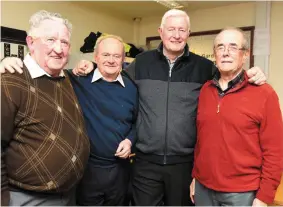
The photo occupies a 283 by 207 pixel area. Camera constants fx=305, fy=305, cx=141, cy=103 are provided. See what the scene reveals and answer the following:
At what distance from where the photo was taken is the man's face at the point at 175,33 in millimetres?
1841

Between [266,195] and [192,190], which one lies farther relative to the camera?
[192,190]

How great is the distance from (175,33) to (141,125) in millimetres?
592

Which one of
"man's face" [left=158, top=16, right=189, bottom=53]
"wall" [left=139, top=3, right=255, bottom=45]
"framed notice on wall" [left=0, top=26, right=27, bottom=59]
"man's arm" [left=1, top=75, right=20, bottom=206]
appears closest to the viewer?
"man's arm" [left=1, top=75, right=20, bottom=206]

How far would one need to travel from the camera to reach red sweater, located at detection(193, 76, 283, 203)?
4.80ft

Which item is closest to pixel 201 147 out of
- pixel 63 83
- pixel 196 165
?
pixel 196 165

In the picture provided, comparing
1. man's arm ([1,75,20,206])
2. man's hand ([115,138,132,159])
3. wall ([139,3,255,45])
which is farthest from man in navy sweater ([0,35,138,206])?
wall ([139,3,255,45])

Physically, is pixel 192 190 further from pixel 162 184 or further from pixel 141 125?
pixel 141 125

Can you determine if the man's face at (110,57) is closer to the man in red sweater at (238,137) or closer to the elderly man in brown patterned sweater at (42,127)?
the elderly man in brown patterned sweater at (42,127)

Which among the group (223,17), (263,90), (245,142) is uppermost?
(223,17)

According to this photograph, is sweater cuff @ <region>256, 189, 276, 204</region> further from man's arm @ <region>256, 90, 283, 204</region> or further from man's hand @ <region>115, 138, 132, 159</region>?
man's hand @ <region>115, 138, 132, 159</region>

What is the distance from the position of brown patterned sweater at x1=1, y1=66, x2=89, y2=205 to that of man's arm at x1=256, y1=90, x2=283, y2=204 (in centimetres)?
88

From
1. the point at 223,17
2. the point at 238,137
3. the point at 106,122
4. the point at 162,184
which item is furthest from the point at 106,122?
the point at 223,17

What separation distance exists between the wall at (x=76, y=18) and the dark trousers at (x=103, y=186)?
2.04 metres

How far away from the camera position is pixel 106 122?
1764mm
